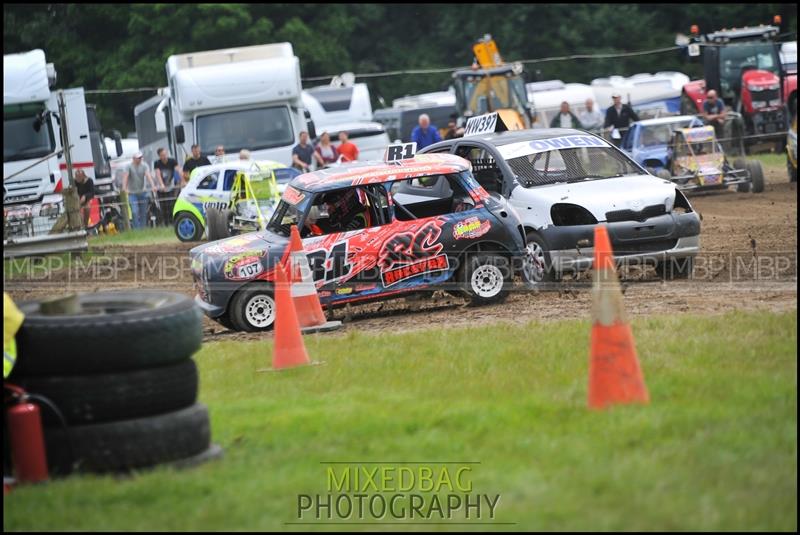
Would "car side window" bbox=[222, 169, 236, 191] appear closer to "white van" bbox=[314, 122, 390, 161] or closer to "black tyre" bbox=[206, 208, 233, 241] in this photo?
"black tyre" bbox=[206, 208, 233, 241]

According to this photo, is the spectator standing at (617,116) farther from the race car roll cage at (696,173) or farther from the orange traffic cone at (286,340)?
the orange traffic cone at (286,340)

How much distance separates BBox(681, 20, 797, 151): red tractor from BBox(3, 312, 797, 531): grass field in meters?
26.3

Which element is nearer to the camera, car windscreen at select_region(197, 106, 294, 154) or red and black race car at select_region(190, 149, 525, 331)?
red and black race car at select_region(190, 149, 525, 331)

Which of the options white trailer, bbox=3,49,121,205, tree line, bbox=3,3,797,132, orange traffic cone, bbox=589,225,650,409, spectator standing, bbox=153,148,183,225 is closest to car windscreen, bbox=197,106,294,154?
spectator standing, bbox=153,148,183,225

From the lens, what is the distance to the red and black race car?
12469 mm

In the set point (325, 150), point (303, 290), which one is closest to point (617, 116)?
point (325, 150)

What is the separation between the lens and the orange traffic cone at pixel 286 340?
9.52 metres

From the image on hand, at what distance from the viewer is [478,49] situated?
33.0 metres

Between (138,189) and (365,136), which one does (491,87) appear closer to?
(365,136)

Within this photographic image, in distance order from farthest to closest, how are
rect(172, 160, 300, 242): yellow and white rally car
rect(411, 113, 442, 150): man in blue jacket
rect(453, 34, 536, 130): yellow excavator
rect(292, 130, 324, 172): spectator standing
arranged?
rect(453, 34, 536, 130): yellow excavator
rect(292, 130, 324, 172): spectator standing
rect(411, 113, 442, 150): man in blue jacket
rect(172, 160, 300, 242): yellow and white rally car

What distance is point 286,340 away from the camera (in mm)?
9539

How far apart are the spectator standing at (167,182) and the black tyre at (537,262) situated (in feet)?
48.2

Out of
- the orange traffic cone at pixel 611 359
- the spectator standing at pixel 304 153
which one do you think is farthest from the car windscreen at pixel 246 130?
the orange traffic cone at pixel 611 359

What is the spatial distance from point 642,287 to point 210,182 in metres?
11.8
